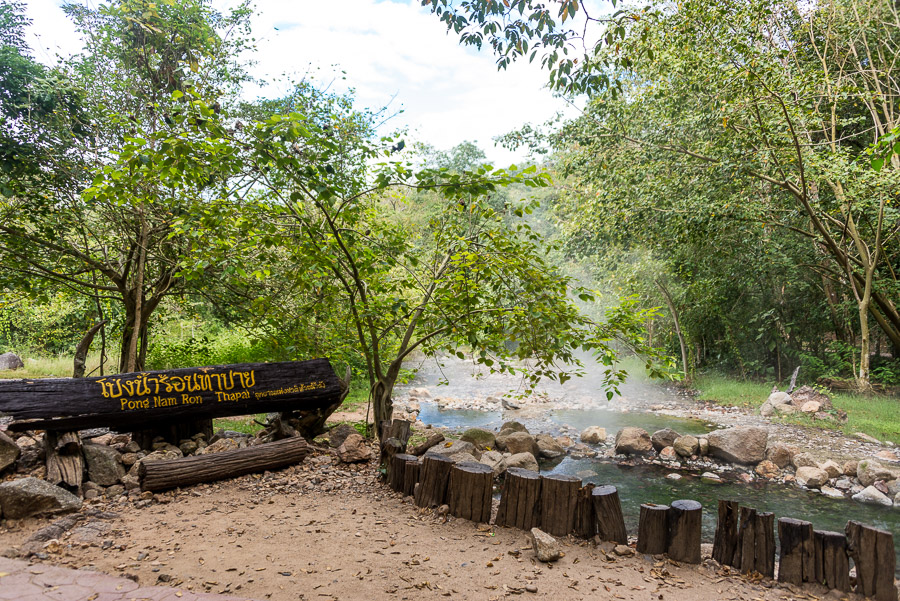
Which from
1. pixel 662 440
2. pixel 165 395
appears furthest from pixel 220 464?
pixel 662 440

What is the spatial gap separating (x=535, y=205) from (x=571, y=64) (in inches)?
58.0

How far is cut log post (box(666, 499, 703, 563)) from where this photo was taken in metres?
3.39

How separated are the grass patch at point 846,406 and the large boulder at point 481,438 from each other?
6339 mm

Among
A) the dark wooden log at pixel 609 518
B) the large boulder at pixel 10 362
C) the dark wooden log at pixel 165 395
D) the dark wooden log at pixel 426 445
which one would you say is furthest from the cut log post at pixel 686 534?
the large boulder at pixel 10 362

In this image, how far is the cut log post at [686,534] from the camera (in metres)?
3.39

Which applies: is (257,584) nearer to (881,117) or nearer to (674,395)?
(674,395)

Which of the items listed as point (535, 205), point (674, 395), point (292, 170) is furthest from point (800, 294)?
point (292, 170)

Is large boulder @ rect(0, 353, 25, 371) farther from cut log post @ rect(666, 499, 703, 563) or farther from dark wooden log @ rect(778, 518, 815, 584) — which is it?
dark wooden log @ rect(778, 518, 815, 584)

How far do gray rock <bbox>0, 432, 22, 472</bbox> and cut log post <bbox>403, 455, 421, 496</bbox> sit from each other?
133 inches

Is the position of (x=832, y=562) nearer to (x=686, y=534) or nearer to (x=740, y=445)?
(x=686, y=534)

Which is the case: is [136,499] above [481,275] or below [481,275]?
below

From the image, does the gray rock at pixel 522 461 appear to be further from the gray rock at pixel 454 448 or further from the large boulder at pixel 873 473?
the large boulder at pixel 873 473

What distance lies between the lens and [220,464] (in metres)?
4.71

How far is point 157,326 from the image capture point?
11.6 metres
